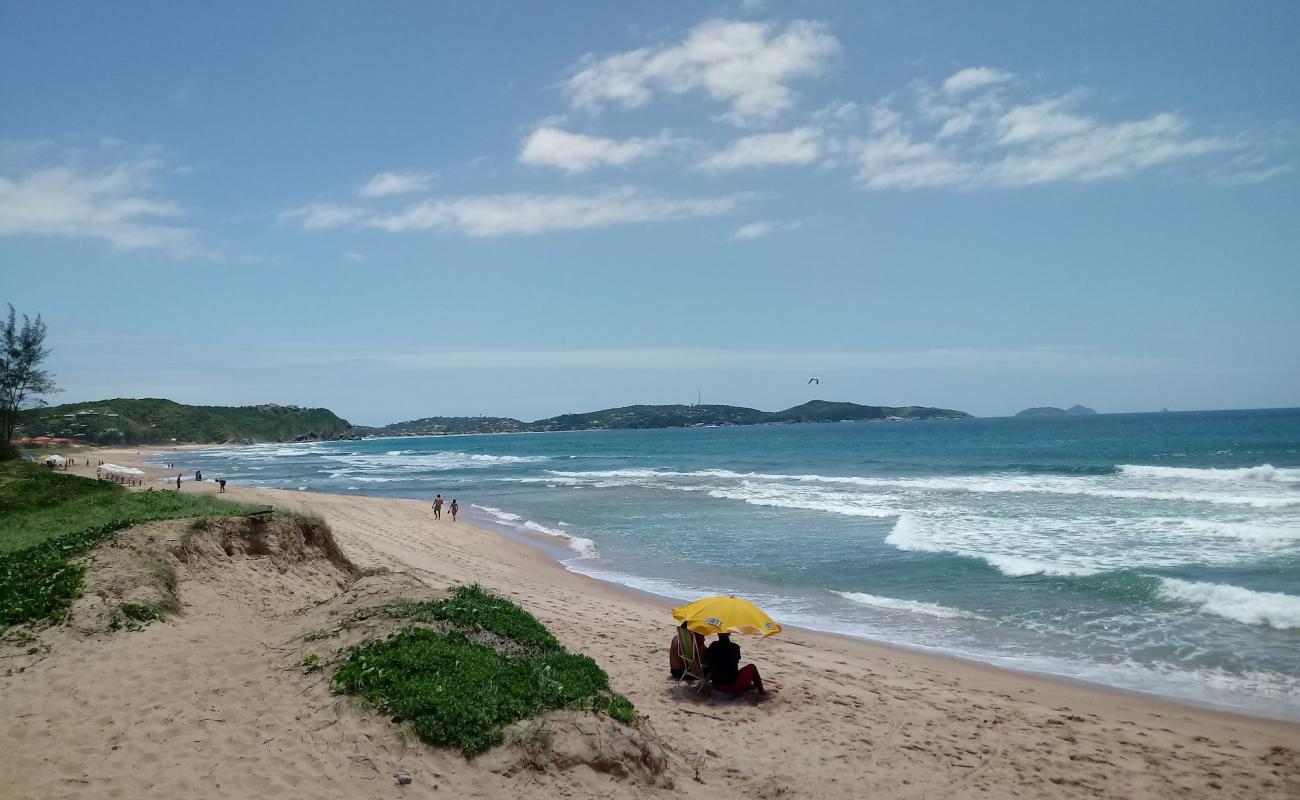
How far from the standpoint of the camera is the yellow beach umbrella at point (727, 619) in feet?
29.7

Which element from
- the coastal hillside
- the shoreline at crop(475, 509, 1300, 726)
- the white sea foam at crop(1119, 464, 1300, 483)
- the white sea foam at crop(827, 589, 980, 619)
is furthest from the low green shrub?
the coastal hillside

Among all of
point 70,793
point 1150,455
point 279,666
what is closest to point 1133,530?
point 279,666

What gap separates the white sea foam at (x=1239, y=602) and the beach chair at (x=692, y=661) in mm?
10284

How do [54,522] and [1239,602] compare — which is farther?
[1239,602]

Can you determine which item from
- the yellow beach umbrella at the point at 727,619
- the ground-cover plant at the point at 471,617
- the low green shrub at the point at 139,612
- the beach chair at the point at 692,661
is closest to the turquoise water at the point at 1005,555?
the yellow beach umbrella at the point at 727,619

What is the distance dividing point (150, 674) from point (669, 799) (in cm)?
495

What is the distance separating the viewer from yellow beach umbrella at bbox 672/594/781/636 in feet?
29.7

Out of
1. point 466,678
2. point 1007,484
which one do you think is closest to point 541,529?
point 466,678

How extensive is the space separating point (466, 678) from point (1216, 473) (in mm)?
42590

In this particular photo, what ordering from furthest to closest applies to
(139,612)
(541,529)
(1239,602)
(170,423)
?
(170,423)
(541,529)
(1239,602)
(139,612)

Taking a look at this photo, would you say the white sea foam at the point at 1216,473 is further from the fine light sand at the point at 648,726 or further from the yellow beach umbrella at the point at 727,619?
the yellow beach umbrella at the point at 727,619

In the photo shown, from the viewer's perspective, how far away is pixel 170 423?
135875 millimetres

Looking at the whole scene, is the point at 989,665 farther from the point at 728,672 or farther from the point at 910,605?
the point at 728,672

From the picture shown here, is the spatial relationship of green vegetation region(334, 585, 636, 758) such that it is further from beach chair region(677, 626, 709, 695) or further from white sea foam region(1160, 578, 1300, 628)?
white sea foam region(1160, 578, 1300, 628)
